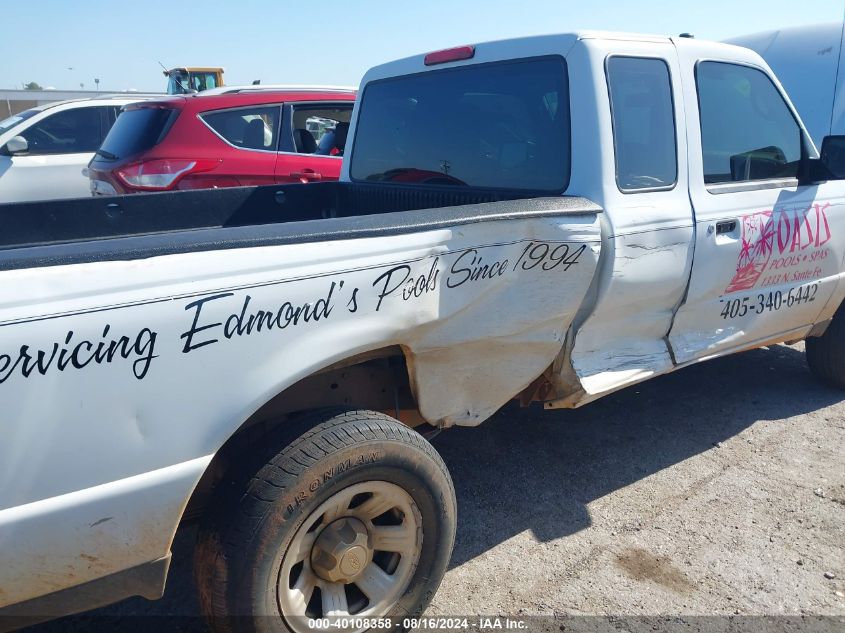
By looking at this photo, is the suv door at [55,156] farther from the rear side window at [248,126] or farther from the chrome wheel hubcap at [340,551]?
the chrome wheel hubcap at [340,551]

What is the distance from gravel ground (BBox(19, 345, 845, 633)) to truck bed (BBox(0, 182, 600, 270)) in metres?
1.37

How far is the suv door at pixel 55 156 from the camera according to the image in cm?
837

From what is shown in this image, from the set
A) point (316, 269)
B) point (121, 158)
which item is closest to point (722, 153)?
point (316, 269)

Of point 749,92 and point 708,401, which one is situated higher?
point 749,92

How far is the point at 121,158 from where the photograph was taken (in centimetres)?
613

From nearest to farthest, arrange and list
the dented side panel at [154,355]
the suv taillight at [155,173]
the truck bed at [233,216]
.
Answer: the dented side panel at [154,355] → the truck bed at [233,216] → the suv taillight at [155,173]

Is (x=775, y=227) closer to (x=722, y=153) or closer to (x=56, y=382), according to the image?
(x=722, y=153)

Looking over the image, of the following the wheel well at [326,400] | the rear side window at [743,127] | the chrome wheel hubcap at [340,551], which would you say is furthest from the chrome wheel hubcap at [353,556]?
the rear side window at [743,127]

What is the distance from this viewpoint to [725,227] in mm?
3299

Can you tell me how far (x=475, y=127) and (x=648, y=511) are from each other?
192 centimetres

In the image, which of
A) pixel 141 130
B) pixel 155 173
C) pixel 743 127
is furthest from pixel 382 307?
pixel 141 130

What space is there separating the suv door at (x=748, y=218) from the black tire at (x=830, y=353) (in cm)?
44

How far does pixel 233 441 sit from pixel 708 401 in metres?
3.19

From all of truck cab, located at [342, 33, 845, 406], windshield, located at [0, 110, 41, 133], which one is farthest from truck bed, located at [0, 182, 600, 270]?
windshield, located at [0, 110, 41, 133]
